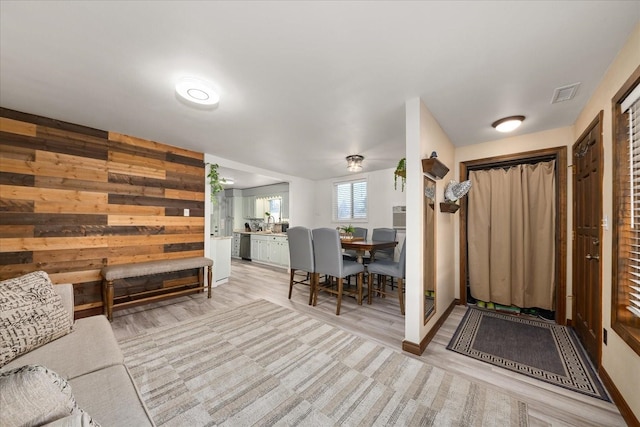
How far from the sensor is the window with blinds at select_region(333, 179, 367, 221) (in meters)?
5.58

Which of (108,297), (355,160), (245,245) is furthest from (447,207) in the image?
(245,245)

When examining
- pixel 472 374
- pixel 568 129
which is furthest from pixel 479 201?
pixel 472 374

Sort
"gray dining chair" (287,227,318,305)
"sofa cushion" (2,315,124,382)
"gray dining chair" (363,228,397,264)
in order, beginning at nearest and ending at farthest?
"sofa cushion" (2,315,124,382), "gray dining chair" (287,227,318,305), "gray dining chair" (363,228,397,264)

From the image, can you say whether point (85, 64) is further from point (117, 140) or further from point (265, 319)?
point (265, 319)

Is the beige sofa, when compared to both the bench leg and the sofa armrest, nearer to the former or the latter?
the sofa armrest

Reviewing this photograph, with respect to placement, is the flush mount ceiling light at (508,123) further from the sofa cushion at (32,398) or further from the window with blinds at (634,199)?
the sofa cushion at (32,398)

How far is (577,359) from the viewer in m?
2.06

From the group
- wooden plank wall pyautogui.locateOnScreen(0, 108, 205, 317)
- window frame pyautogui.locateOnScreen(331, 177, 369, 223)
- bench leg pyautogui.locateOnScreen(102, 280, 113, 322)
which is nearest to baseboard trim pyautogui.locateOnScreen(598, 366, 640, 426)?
window frame pyautogui.locateOnScreen(331, 177, 369, 223)

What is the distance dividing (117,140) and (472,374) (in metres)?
4.62

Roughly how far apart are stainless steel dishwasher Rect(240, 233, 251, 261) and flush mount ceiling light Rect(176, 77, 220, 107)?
5.27 m

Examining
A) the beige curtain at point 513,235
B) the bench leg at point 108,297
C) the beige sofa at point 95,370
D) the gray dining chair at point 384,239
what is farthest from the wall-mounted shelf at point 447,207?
the bench leg at point 108,297

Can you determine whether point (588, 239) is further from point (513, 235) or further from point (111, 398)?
point (111, 398)

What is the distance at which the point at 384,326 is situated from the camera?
2691 mm

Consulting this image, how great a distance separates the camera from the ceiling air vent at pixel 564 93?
1.96m
